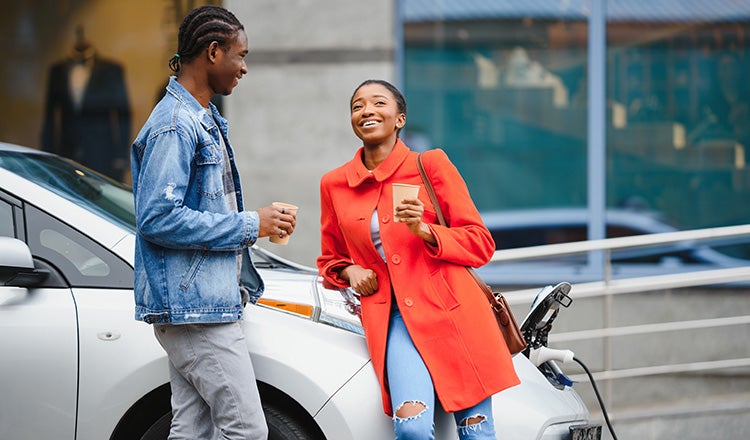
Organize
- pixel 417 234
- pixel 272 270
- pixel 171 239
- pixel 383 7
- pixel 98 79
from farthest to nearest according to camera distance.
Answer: pixel 98 79, pixel 383 7, pixel 272 270, pixel 417 234, pixel 171 239

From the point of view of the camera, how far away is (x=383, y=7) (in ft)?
25.0

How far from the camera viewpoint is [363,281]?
3508 mm

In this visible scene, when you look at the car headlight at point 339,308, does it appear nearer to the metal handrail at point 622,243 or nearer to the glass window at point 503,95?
the metal handrail at point 622,243

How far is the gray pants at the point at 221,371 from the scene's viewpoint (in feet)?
10.3

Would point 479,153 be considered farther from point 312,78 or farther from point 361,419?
point 361,419

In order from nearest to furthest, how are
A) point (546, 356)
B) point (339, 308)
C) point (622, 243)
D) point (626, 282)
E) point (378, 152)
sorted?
point (378, 152) → point (339, 308) → point (546, 356) → point (622, 243) → point (626, 282)

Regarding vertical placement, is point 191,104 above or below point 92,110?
below

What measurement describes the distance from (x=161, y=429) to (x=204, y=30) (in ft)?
4.77

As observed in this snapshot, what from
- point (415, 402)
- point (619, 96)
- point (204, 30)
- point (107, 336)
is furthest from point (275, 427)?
point (619, 96)

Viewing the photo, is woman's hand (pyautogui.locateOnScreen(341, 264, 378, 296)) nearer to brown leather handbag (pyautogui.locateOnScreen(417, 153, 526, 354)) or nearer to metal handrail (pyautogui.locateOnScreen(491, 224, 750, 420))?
brown leather handbag (pyautogui.locateOnScreen(417, 153, 526, 354))

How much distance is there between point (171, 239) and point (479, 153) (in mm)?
5141

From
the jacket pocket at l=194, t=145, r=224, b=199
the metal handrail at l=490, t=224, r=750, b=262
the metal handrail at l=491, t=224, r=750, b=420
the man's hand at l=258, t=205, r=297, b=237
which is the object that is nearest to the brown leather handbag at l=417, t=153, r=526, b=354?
the man's hand at l=258, t=205, r=297, b=237

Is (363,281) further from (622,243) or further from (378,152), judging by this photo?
(622,243)

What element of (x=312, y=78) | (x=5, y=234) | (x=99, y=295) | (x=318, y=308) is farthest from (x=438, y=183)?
(x=312, y=78)
